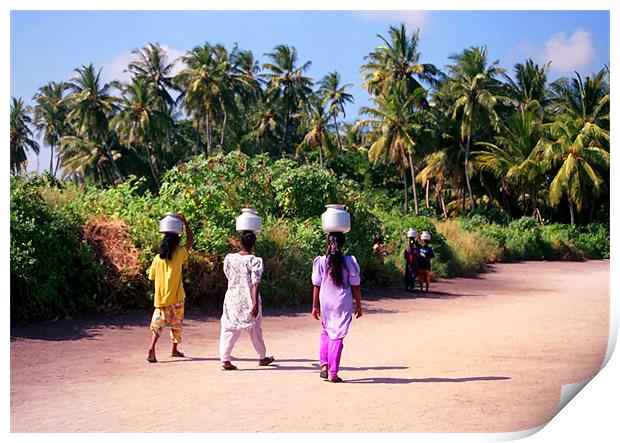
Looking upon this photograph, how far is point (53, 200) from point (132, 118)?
89.2 ft

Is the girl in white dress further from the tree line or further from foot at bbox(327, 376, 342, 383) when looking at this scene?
the tree line

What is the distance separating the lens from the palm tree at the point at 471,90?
33062mm

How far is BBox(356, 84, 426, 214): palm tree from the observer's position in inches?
1304

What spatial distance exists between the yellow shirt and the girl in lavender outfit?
1.53m

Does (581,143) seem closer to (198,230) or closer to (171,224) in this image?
(198,230)

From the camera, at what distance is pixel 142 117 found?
35812mm

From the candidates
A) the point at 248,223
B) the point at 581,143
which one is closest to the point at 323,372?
the point at 248,223

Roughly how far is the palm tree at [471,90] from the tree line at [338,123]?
0.06 m

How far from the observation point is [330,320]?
5883 mm

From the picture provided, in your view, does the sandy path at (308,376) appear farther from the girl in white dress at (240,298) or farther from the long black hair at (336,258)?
the long black hair at (336,258)

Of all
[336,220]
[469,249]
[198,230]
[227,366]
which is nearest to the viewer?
[336,220]

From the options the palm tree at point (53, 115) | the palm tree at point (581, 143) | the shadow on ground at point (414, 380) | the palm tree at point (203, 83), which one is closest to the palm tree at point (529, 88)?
the palm tree at point (581, 143)

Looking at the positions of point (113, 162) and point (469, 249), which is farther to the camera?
point (113, 162)

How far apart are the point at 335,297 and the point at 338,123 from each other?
35.9 meters
